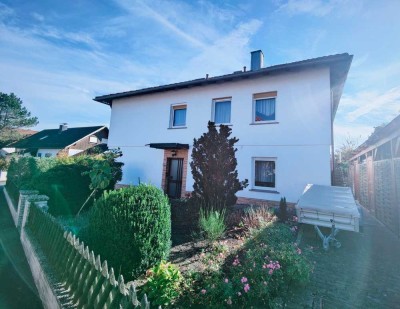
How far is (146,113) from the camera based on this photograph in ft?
43.5

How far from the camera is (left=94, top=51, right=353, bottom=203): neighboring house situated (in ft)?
28.7

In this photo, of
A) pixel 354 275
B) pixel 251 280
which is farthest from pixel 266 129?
pixel 251 280

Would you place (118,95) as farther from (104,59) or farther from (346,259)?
(346,259)

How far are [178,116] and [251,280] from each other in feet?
34.0

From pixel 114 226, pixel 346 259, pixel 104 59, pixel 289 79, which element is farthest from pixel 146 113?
pixel 346 259

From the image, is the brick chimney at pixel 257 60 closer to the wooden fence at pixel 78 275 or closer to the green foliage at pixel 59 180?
the green foliage at pixel 59 180

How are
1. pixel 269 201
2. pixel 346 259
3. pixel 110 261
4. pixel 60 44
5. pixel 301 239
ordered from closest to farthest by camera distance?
1. pixel 110 261
2. pixel 346 259
3. pixel 301 239
4. pixel 60 44
5. pixel 269 201

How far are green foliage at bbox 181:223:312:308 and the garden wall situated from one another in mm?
1153

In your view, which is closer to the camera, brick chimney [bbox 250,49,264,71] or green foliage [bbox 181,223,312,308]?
green foliage [bbox 181,223,312,308]

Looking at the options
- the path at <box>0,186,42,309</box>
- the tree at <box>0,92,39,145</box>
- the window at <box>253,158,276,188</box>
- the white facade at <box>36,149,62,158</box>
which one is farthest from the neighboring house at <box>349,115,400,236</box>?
the tree at <box>0,92,39,145</box>

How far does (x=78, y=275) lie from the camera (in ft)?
8.70

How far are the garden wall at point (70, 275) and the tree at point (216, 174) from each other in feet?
12.6

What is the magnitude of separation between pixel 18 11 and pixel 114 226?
711 centimetres

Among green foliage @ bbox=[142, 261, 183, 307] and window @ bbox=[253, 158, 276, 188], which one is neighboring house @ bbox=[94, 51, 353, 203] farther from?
green foliage @ bbox=[142, 261, 183, 307]
